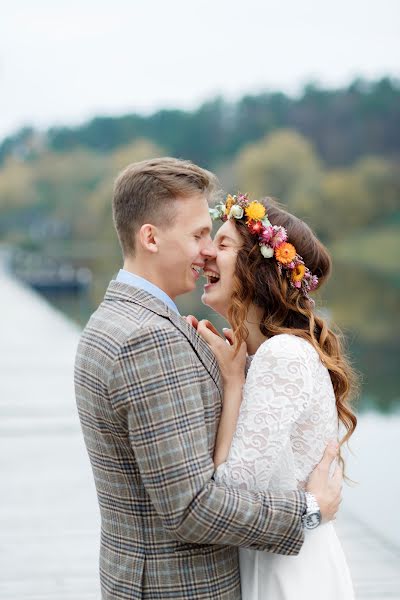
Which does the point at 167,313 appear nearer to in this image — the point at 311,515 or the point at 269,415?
the point at 269,415

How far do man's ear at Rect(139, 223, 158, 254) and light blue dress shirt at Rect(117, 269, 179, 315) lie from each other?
0.06 meters

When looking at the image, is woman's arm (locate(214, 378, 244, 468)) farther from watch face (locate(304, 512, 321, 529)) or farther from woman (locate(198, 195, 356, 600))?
watch face (locate(304, 512, 321, 529))

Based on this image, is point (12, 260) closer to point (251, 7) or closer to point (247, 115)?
point (247, 115)

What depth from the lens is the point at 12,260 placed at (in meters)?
44.4

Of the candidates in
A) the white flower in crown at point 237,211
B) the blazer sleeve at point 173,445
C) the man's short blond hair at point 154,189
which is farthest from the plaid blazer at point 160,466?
the white flower in crown at point 237,211

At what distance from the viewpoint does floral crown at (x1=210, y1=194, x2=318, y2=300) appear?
2143 mm

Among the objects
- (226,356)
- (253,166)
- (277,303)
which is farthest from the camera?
(253,166)

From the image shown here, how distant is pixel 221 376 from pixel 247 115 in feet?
217

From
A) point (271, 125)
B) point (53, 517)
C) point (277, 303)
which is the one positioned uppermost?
point (277, 303)

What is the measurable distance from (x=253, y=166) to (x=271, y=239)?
57.0m

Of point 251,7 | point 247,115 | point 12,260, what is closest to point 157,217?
point 12,260

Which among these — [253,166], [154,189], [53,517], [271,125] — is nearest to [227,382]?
[154,189]

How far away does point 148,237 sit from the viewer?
193 centimetres

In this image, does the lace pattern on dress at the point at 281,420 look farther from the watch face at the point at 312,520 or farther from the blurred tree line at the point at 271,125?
the blurred tree line at the point at 271,125
